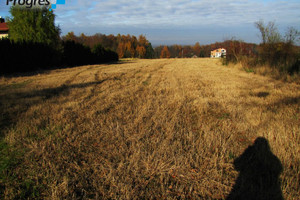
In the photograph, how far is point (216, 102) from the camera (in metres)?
5.21

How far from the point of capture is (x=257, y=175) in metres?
2.16

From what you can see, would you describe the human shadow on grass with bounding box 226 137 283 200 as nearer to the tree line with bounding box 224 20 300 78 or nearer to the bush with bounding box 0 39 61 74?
the tree line with bounding box 224 20 300 78

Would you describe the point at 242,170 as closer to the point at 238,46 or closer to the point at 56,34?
the point at 238,46

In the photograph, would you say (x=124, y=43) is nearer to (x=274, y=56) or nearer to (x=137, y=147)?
(x=274, y=56)

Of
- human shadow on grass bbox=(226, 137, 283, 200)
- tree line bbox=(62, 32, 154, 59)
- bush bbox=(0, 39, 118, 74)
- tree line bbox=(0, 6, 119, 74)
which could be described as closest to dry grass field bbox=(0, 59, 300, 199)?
human shadow on grass bbox=(226, 137, 283, 200)

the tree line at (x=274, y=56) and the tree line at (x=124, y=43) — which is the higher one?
the tree line at (x=124, y=43)

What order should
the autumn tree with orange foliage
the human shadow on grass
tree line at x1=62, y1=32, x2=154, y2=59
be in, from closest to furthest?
the human shadow on grass < tree line at x1=62, y1=32, x2=154, y2=59 < the autumn tree with orange foliage

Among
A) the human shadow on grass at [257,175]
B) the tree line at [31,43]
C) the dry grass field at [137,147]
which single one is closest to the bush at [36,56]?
the tree line at [31,43]

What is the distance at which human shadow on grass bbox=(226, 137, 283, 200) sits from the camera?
1886mm

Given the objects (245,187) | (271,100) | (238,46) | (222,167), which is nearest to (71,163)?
(222,167)

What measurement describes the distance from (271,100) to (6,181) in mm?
6062

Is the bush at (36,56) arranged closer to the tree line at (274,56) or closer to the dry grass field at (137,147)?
the dry grass field at (137,147)

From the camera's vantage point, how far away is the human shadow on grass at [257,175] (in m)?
1.89

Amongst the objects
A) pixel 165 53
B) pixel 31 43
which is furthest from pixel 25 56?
pixel 165 53
